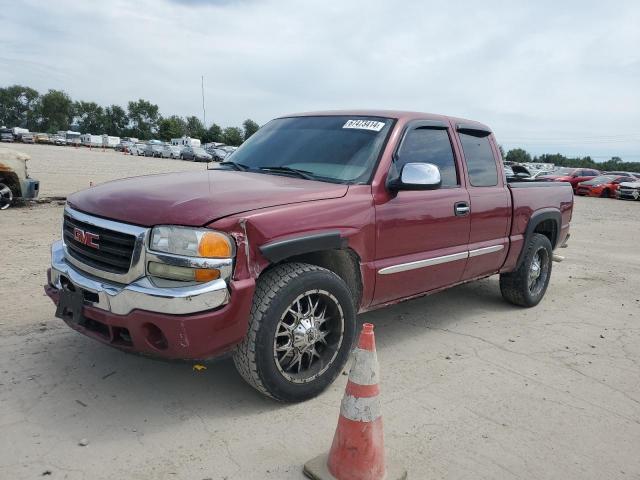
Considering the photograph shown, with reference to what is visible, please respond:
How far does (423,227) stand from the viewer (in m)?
4.12

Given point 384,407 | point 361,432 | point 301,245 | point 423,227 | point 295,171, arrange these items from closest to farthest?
point 361,432
point 301,245
point 384,407
point 295,171
point 423,227

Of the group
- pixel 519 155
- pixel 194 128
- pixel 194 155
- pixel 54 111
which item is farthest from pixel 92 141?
pixel 519 155

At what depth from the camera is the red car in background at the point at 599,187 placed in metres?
29.2

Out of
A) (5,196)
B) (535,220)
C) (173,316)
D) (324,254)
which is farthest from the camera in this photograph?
(5,196)

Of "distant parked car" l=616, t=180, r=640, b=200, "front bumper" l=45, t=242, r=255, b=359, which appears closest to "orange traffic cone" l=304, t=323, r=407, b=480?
"front bumper" l=45, t=242, r=255, b=359

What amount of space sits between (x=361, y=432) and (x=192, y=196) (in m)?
1.59

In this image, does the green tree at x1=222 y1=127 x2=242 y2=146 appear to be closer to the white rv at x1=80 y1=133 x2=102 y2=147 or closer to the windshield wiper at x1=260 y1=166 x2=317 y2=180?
the white rv at x1=80 y1=133 x2=102 y2=147

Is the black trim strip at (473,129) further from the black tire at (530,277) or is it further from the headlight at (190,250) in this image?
the headlight at (190,250)

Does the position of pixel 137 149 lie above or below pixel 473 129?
below

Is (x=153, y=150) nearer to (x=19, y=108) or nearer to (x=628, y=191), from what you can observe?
(x=628, y=191)

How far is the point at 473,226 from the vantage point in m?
4.67

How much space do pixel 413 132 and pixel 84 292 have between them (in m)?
2.69

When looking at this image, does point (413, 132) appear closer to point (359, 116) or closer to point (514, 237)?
point (359, 116)

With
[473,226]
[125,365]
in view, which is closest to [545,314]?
[473,226]
